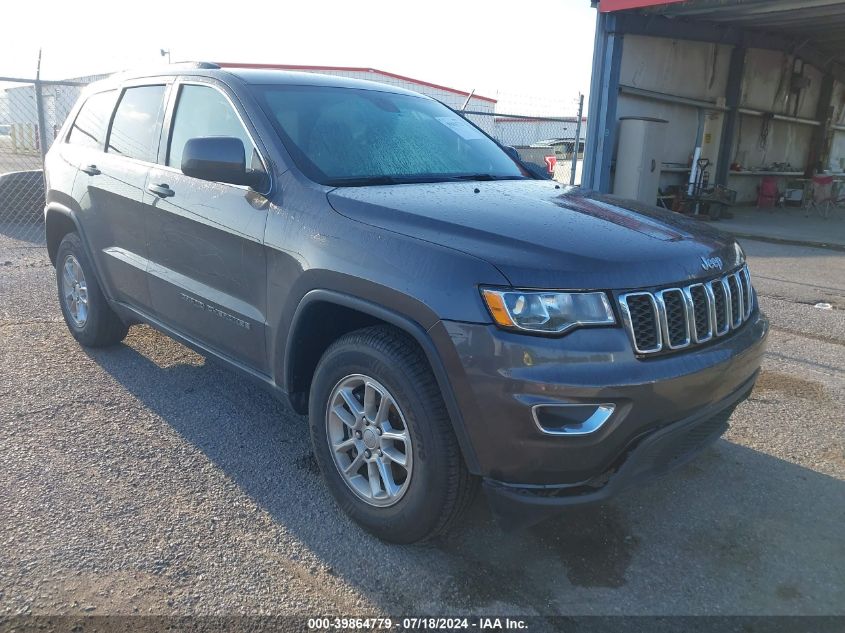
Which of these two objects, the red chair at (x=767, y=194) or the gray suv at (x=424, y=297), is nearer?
the gray suv at (x=424, y=297)

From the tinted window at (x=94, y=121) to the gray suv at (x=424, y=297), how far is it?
70 cm

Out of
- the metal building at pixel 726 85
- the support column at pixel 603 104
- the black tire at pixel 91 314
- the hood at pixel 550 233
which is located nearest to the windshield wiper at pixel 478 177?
the hood at pixel 550 233

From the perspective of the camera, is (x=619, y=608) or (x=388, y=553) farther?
(x=388, y=553)

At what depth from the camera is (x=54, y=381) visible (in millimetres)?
4316

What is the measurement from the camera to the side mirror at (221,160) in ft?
9.61

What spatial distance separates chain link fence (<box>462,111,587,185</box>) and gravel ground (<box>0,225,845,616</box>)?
31.3ft

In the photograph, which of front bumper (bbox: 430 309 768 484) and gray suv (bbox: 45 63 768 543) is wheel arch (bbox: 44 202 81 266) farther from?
front bumper (bbox: 430 309 768 484)

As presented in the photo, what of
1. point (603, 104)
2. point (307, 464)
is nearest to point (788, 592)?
point (307, 464)

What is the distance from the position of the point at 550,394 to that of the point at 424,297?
538 mm

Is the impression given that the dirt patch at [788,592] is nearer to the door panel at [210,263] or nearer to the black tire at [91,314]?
the door panel at [210,263]

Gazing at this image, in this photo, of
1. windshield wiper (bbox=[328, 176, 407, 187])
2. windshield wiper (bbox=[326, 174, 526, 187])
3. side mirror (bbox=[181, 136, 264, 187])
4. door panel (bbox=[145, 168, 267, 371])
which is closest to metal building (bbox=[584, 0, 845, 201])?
windshield wiper (bbox=[326, 174, 526, 187])

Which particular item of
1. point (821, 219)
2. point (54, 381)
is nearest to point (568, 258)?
point (54, 381)

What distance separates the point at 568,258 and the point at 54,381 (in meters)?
3.55

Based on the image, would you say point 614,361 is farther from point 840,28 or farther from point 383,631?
point 840,28
